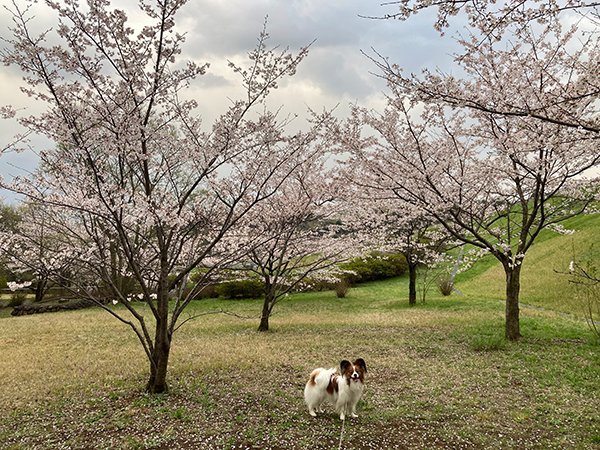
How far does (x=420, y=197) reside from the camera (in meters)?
9.35

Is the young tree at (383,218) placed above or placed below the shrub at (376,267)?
above

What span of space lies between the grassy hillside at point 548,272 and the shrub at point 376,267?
15.7 ft

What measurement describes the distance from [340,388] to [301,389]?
1.86 meters

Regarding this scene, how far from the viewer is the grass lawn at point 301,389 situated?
206 inches

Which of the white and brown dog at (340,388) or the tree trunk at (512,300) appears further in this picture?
the tree trunk at (512,300)

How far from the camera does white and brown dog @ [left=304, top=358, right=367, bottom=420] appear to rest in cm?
551

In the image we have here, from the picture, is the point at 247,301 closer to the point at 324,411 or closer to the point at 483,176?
the point at 483,176

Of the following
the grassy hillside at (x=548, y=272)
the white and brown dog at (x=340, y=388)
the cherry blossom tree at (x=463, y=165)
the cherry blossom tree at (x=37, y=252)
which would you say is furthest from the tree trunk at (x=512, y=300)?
the cherry blossom tree at (x=37, y=252)

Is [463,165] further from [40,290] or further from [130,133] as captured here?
[40,290]

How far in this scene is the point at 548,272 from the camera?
2441 cm

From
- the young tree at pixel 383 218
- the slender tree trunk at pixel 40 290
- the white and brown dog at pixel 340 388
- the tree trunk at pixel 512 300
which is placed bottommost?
the slender tree trunk at pixel 40 290

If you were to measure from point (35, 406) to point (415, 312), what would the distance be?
49.6 ft

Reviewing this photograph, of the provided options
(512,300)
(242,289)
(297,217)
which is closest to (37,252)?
(297,217)

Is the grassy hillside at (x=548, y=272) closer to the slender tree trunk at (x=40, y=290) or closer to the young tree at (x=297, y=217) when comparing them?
the young tree at (x=297, y=217)
